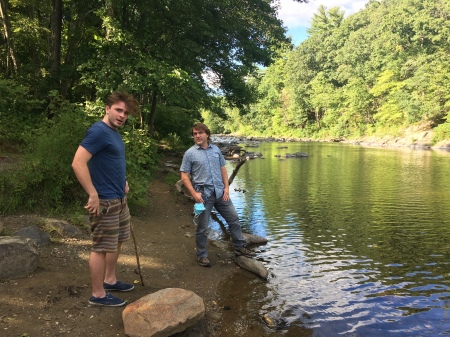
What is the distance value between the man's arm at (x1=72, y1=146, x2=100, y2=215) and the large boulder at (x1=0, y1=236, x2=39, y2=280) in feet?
5.04

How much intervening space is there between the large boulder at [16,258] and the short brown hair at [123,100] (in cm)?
211

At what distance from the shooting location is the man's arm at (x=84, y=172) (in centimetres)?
318

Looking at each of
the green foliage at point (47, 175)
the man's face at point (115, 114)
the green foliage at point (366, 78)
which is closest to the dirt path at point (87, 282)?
the green foliage at point (47, 175)

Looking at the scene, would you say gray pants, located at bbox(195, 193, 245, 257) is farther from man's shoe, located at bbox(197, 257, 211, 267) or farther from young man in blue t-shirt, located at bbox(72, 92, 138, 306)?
young man in blue t-shirt, located at bbox(72, 92, 138, 306)

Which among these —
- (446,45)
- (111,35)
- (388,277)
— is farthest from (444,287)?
(446,45)

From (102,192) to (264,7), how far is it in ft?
47.7

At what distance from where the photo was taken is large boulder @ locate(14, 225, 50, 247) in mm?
4953

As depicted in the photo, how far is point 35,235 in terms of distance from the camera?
502cm

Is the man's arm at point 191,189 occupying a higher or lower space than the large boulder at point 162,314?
higher

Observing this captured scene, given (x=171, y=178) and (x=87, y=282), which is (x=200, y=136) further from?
(x=171, y=178)

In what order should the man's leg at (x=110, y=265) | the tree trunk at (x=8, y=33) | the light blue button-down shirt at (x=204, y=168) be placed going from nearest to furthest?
1. the man's leg at (x=110, y=265)
2. the light blue button-down shirt at (x=204, y=168)
3. the tree trunk at (x=8, y=33)

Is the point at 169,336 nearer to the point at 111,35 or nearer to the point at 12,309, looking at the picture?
the point at 12,309

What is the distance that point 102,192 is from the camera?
11.5ft

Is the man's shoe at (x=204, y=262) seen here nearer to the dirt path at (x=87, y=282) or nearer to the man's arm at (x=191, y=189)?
the dirt path at (x=87, y=282)
